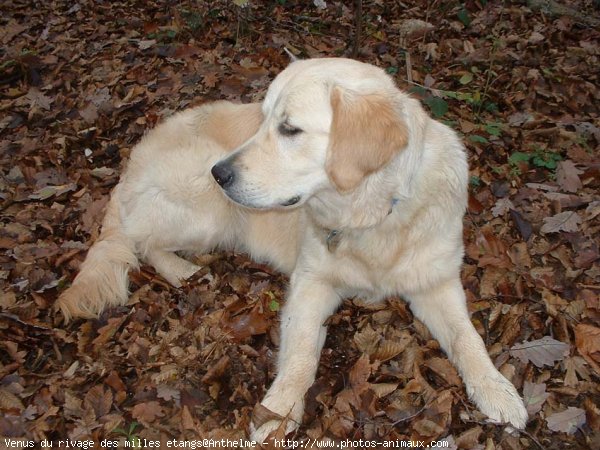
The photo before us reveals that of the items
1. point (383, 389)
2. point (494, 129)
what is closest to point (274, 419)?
point (383, 389)

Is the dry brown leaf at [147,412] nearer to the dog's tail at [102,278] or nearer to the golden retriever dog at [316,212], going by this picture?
the golden retriever dog at [316,212]

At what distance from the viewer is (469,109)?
489cm

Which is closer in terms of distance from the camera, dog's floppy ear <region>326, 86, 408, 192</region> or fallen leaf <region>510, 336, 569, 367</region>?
dog's floppy ear <region>326, 86, 408, 192</region>

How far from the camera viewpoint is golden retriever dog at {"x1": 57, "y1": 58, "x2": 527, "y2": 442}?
8.35 feet

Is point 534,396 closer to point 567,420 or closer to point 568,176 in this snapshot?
point 567,420

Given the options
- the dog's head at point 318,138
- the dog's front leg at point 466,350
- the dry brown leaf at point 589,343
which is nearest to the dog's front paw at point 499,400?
the dog's front leg at point 466,350

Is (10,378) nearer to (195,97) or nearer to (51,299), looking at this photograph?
(51,299)

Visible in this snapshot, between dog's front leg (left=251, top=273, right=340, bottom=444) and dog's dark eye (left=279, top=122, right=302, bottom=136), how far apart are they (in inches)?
39.7

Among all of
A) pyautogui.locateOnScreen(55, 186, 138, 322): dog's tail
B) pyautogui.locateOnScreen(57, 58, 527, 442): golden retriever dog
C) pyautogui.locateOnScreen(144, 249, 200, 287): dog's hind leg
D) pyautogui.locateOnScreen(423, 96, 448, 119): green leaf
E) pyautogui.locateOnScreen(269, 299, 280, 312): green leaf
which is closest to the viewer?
pyautogui.locateOnScreen(57, 58, 527, 442): golden retriever dog

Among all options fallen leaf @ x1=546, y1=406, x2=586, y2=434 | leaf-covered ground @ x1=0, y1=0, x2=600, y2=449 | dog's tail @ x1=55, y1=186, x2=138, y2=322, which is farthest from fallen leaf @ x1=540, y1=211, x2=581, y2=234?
dog's tail @ x1=55, y1=186, x2=138, y2=322

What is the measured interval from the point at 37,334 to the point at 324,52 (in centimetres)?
414

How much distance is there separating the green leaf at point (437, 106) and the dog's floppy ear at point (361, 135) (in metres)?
2.29

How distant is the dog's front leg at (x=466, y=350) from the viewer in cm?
263

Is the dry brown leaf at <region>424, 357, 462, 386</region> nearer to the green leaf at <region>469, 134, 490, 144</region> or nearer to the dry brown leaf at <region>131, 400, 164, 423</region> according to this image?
the dry brown leaf at <region>131, 400, 164, 423</region>
